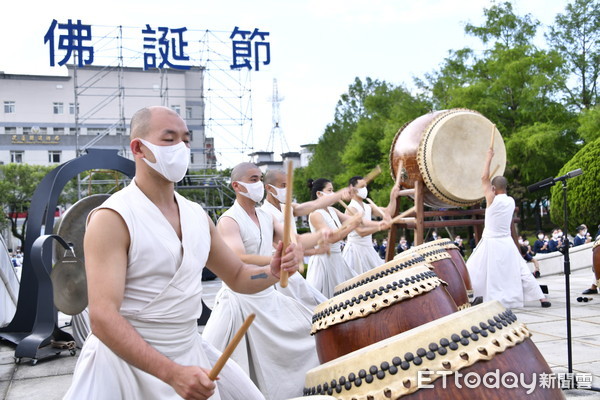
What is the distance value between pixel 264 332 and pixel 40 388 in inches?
85.0

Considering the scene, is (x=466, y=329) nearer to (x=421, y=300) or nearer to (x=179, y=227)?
(x=421, y=300)

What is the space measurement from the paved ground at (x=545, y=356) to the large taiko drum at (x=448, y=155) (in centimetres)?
177

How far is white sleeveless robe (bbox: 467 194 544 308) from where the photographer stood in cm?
708

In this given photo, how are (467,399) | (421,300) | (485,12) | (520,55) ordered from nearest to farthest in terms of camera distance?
(467,399)
(421,300)
(520,55)
(485,12)

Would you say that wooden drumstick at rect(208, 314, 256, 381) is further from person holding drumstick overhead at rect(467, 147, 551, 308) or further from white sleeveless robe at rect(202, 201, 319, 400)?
person holding drumstick overhead at rect(467, 147, 551, 308)

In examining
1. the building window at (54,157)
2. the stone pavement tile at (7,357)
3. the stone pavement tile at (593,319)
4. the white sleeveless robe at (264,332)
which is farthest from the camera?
the building window at (54,157)

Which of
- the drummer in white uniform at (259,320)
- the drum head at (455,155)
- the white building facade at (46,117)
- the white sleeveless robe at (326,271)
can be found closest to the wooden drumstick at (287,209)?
the drummer in white uniform at (259,320)

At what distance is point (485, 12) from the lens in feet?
85.1

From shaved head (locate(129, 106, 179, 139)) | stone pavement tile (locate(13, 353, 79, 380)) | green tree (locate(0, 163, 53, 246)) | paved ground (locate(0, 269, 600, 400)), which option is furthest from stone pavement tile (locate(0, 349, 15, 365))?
green tree (locate(0, 163, 53, 246))

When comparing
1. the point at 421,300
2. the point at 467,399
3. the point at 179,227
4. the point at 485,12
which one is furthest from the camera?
the point at 485,12

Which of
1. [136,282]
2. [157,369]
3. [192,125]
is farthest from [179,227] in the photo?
[192,125]

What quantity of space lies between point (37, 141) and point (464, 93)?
34.2 m

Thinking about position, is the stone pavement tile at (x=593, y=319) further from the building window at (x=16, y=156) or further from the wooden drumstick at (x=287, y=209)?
the building window at (x=16, y=156)

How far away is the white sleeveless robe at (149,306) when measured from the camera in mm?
1913
